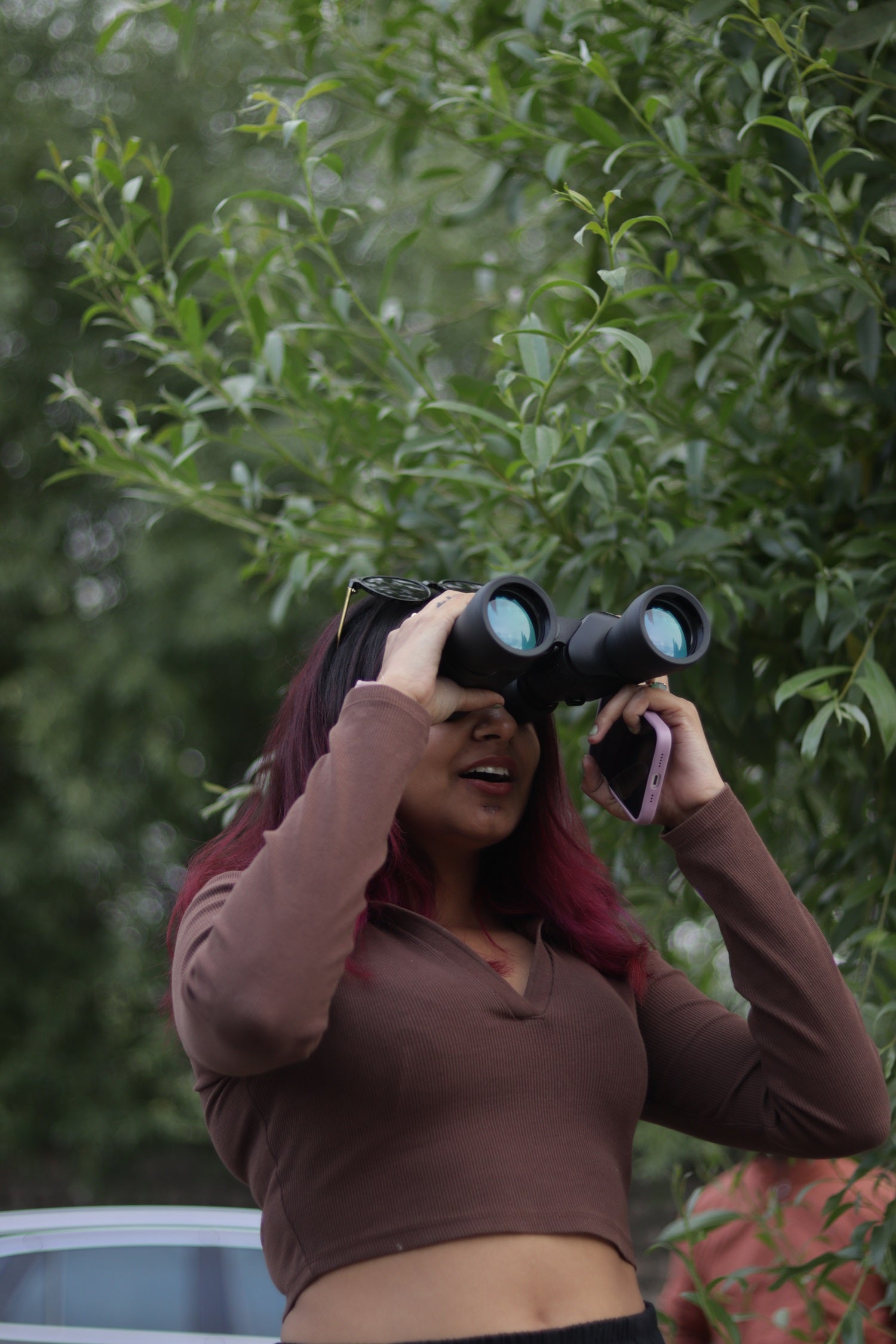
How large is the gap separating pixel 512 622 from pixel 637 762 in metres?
0.24

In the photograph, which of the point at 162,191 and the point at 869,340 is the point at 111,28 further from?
the point at 869,340

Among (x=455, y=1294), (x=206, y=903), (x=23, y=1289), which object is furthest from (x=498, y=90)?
(x=23, y=1289)

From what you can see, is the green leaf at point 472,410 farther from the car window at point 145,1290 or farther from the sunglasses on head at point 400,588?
the car window at point 145,1290

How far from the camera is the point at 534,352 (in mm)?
1545

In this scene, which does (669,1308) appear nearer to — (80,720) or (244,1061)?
(244,1061)

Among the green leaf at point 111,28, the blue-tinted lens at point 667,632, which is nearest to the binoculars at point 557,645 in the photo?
the blue-tinted lens at point 667,632

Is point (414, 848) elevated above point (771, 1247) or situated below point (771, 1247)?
above

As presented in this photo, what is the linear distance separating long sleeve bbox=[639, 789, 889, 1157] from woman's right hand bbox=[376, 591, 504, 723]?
251 millimetres

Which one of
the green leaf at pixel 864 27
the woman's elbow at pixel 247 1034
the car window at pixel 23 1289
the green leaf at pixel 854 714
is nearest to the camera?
the woman's elbow at pixel 247 1034

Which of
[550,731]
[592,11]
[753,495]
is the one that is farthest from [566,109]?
[550,731]

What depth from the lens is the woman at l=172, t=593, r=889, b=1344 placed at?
106 centimetres

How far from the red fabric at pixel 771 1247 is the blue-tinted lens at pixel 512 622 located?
3.04 ft

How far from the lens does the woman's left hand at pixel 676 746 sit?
4.33 feet

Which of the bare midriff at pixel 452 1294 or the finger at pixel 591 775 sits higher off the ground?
the finger at pixel 591 775
